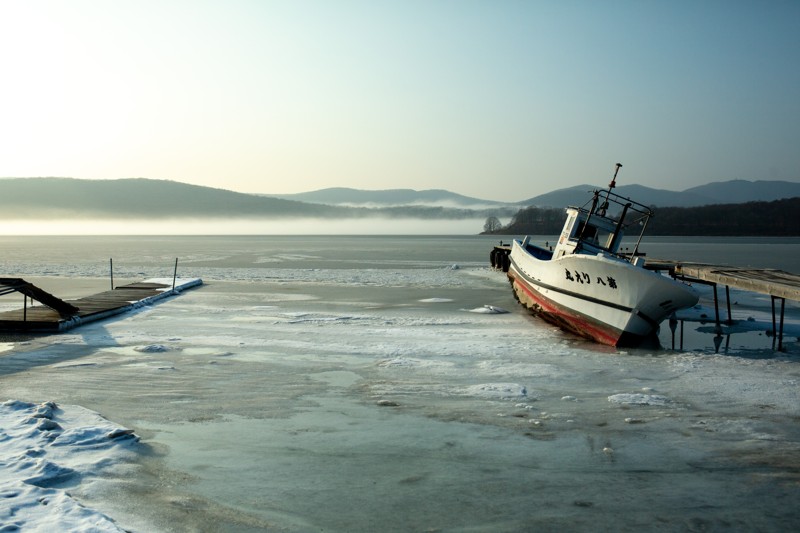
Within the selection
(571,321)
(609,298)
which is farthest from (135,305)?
(609,298)

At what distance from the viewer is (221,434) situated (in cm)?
783

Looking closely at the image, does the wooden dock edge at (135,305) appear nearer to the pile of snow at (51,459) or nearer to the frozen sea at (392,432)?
the frozen sea at (392,432)

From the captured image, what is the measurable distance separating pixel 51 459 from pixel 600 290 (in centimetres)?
1149

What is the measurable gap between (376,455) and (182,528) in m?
2.30

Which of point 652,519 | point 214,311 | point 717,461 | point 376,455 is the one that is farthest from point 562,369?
point 214,311

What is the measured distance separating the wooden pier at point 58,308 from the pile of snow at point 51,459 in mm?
7480

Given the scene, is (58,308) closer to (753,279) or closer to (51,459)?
(51,459)

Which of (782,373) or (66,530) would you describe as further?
(782,373)

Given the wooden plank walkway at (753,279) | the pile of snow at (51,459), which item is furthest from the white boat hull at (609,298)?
the pile of snow at (51,459)

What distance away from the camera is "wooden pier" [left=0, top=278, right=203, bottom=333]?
1544 cm

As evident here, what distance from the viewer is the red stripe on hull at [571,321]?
1465cm

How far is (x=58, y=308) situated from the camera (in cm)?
1670

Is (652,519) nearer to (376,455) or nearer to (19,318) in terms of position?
(376,455)

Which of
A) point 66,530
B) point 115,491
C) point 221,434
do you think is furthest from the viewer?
point 221,434
